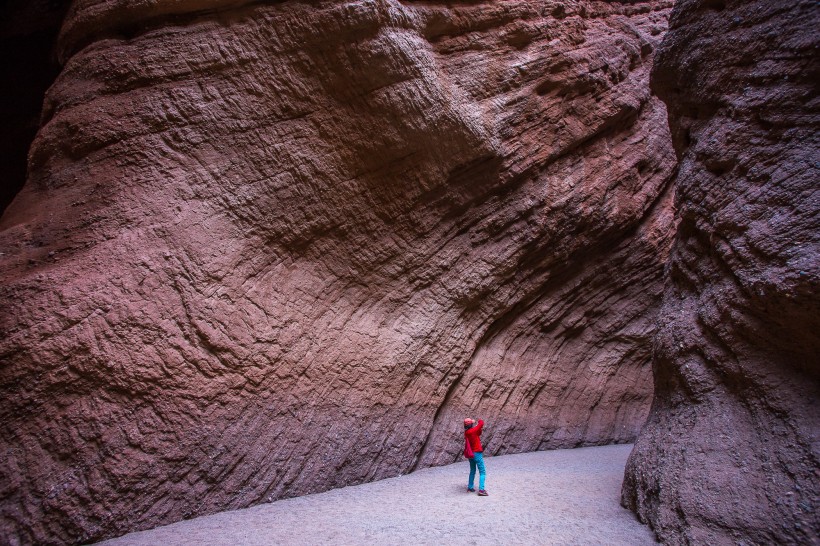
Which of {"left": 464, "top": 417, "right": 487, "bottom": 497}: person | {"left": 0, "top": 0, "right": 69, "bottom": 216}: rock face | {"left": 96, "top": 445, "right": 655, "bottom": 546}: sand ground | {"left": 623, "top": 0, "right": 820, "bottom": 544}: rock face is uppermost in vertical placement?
{"left": 0, "top": 0, "right": 69, "bottom": 216}: rock face

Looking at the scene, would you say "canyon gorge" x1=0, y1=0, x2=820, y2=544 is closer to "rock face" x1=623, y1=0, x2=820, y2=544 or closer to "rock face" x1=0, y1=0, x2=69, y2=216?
"rock face" x1=623, y1=0, x2=820, y2=544

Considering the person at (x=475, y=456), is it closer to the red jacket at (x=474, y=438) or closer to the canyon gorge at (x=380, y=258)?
the red jacket at (x=474, y=438)

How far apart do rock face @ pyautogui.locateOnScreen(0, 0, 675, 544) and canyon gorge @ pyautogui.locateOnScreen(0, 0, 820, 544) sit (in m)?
0.03

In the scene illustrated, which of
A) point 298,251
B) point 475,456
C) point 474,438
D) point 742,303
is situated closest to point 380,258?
point 298,251

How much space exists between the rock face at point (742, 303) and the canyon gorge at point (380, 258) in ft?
0.07

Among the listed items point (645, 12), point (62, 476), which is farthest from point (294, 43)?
point (645, 12)

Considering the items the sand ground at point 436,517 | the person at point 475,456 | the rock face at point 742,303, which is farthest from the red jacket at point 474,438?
the rock face at point 742,303

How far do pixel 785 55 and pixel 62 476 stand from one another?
7319 millimetres

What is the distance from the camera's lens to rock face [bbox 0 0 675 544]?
15.7 ft

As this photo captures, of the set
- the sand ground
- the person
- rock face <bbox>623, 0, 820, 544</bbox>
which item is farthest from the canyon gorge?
the person

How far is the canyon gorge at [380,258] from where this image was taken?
4227 mm

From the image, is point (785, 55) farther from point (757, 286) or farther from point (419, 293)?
point (419, 293)

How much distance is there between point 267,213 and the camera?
6.23m

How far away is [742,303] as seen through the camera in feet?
14.3
